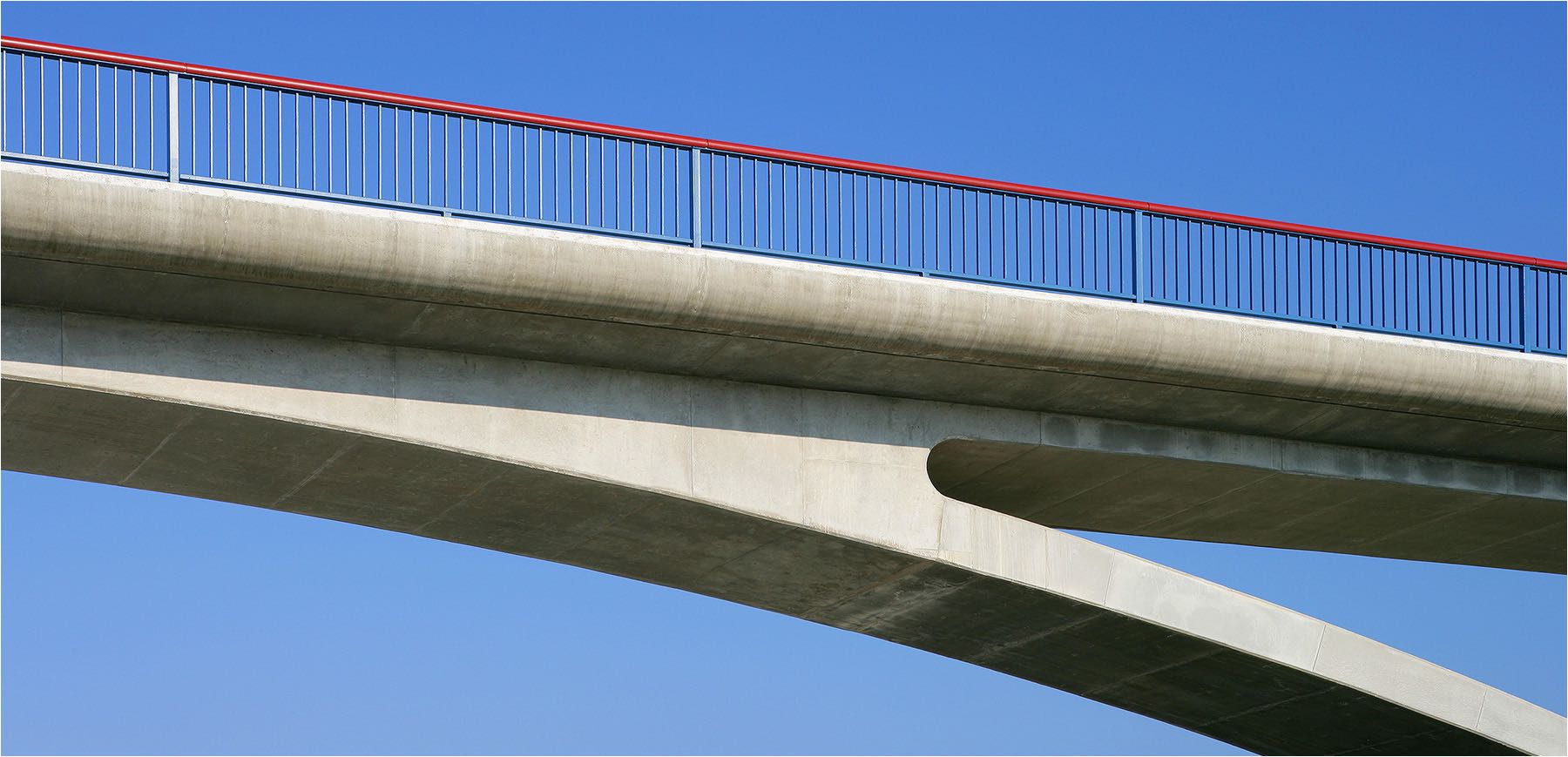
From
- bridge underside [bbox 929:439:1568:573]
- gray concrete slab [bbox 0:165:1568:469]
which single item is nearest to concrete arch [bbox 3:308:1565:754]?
gray concrete slab [bbox 0:165:1568:469]

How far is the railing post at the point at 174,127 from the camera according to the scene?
48.1 ft

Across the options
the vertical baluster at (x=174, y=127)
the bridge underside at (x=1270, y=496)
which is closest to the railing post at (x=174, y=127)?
the vertical baluster at (x=174, y=127)

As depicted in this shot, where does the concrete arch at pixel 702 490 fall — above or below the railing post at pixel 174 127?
below

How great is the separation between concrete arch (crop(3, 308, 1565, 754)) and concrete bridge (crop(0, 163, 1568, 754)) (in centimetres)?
3

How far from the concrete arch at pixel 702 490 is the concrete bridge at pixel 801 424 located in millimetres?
Answer: 32

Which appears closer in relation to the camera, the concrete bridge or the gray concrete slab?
the gray concrete slab

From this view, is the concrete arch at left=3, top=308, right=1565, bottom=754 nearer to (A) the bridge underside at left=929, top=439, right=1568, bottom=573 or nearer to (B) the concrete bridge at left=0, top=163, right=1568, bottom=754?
(B) the concrete bridge at left=0, top=163, right=1568, bottom=754

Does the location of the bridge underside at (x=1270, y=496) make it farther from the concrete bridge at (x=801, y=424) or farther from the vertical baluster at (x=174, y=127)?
the vertical baluster at (x=174, y=127)

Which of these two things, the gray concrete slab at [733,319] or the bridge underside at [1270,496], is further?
the bridge underside at [1270,496]

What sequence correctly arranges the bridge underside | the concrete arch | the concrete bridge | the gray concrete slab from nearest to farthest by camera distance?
1. the gray concrete slab
2. the concrete bridge
3. the concrete arch
4. the bridge underside

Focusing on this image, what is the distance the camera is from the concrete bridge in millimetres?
15109

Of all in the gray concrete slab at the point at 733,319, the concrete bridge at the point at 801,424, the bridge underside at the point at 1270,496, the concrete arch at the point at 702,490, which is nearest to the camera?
the gray concrete slab at the point at 733,319

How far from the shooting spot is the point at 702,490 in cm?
1716

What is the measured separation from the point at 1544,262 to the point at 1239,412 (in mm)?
3617
